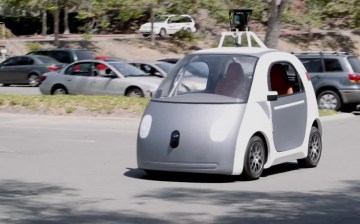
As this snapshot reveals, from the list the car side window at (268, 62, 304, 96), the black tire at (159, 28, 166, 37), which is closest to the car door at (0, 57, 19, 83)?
the black tire at (159, 28, 166, 37)

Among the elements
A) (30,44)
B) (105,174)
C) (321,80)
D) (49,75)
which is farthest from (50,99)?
(30,44)

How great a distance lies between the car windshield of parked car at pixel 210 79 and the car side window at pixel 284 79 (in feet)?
2.21

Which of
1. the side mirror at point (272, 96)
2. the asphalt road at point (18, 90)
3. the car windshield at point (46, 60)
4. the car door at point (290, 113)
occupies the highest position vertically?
the side mirror at point (272, 96)

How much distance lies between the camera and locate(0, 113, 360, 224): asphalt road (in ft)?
32.2

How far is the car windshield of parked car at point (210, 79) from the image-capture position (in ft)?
40.6

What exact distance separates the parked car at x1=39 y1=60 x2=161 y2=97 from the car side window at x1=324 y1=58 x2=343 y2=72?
4895 mm

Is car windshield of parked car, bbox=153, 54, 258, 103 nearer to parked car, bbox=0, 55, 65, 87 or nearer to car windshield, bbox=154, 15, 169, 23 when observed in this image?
parked car, bbox=0, 55, 65, 87

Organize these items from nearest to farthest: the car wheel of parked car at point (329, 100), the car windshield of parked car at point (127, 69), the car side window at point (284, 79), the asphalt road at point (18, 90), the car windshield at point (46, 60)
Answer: the car side window at point (284, 79)
the car wheel of parked car at point (329, 100)
the car windshield of parked car at point (127, 69)
the asphalt road at point (18, 90)
the car windshield at point (46, 60)

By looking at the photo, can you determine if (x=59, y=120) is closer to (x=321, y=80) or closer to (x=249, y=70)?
(x=321, y=80)

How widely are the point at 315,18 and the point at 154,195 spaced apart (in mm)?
41446

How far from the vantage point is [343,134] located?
19.9 m

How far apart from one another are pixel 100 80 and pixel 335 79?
6984 mm

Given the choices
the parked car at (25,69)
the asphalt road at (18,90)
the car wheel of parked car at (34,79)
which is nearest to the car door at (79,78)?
the asphalt road at (18,90)

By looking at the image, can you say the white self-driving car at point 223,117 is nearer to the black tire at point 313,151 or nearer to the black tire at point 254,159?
the black tire at point 254,159
